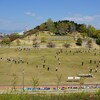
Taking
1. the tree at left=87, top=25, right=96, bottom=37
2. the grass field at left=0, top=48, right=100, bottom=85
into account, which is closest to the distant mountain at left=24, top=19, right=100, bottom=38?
the tree at left=87, top=25, right=96, bottom=37

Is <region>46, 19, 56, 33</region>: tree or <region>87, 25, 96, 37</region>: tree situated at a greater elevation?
<region>46, 19, 56, 33</region>: tree

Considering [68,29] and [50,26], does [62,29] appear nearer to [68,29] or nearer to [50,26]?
[68,29]

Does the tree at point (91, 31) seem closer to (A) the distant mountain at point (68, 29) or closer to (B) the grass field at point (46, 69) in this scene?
(A) the distant mountain at point (68, 29)

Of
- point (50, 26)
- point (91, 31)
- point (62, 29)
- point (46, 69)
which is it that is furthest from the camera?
point (50, 26)

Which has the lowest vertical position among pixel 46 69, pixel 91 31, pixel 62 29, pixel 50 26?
pixel 46 69

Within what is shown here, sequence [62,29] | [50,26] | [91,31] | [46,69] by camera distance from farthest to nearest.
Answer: [50,26]
[91,31]
[62,29]
[46,69]

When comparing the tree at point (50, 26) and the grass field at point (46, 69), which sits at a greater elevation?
the tree at point (50, 26)

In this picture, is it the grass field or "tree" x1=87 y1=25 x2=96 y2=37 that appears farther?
"tree" x1=87 y1=25 x2=96 y2=37

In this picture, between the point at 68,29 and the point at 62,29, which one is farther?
the point at 68,29

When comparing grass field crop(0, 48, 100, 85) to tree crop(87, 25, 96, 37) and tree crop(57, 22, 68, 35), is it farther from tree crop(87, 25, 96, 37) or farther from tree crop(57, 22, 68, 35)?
tree crop(87, 25, 96, 37)

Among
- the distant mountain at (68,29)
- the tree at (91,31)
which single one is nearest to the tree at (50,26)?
the distant mountain at (68,29)

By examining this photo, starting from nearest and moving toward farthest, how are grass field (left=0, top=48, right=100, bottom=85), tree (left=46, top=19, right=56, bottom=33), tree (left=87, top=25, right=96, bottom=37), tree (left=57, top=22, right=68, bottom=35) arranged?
1. grass field (left=0, top=48, right=100, bottom=85)
2. tree (left=57, top=22, right=68, bottom=35)
3. tree (left=87, top=25, right=96, bottom=37)
4. tree (left=46, top=19, right=56, bottom=33)

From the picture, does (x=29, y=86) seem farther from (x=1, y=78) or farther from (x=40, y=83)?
(x=1, y=78)

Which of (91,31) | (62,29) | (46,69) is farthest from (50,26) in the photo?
(46,69)
